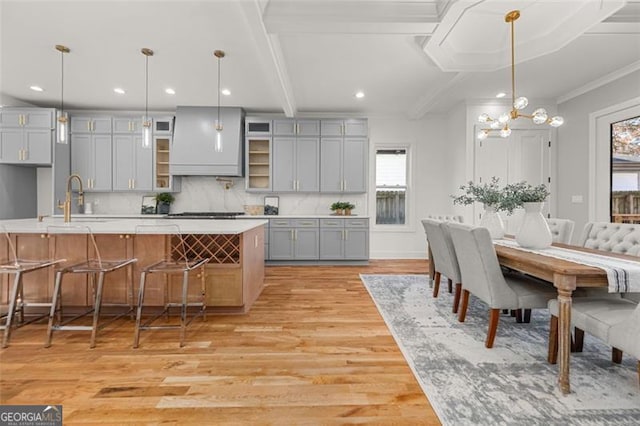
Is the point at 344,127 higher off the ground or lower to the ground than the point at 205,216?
higher

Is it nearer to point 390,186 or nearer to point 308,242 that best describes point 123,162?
point 308,242

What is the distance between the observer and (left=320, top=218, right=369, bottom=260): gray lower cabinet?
5.30m

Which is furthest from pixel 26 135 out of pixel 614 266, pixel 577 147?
pixel 577 147

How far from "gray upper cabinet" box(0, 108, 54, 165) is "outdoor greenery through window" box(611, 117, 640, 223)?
8438 millimetres

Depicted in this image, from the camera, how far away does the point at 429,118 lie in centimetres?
587

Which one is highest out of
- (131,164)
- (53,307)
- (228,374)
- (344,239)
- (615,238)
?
(131,164)

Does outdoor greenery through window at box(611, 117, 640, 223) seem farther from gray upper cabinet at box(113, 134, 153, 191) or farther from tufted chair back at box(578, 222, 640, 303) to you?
gray upper cabinet at box(113, 134, 153, 191)

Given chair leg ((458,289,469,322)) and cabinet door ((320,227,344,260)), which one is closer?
chair leg ((458,289,469,322))

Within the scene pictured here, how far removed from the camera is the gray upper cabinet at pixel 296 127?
17.9 feet

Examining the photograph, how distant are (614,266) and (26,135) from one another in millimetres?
7331

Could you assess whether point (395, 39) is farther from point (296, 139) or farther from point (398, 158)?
point (398, 158)

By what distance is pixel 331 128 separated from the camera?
216 inches

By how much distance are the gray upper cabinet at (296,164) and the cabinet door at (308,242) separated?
0.77 metres

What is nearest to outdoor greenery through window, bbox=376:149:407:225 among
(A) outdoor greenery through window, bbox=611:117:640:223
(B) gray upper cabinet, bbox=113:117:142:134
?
(A) outdoor greenery through window, bbox=611:117:640:223
